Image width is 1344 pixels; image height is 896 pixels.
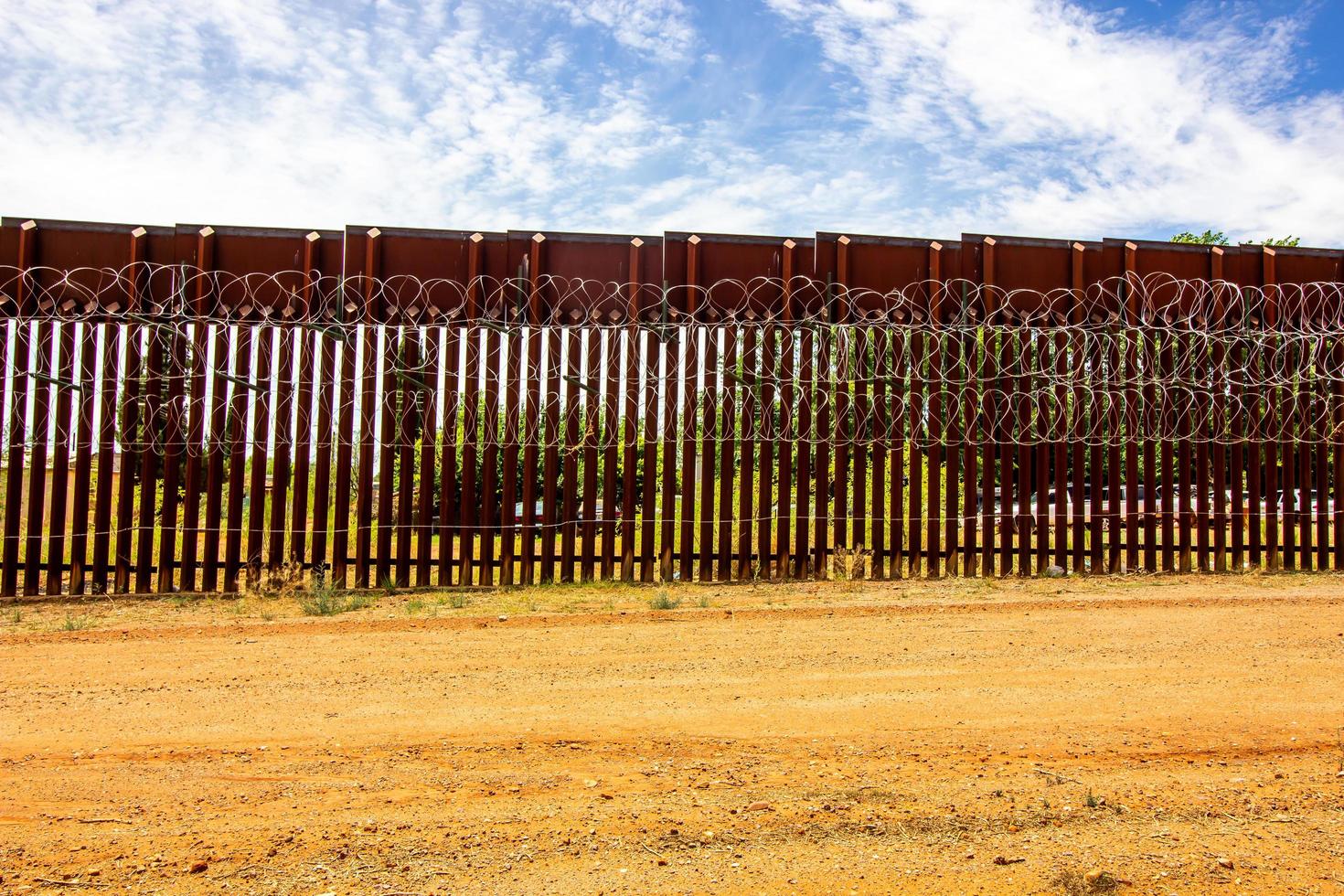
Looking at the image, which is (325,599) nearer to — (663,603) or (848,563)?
(663,603)

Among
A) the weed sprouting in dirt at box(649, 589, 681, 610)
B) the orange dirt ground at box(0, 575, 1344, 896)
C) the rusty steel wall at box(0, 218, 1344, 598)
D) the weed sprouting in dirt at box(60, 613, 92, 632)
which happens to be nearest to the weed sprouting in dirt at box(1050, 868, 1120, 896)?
the orange dirt ground at box(0, 575, 1344, 896)

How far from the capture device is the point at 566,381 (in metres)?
8.49

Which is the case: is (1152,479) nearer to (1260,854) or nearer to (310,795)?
(1260,854)

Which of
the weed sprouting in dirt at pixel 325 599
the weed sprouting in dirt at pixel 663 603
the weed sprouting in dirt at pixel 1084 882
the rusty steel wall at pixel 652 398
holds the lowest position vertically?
the weed sprouting in dirt at pixel 1084 882

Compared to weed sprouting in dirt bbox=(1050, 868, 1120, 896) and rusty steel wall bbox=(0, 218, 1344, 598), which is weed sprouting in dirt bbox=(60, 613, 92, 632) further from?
weed sprouting in dirt bbox=(1050, 868, 1120, 896)

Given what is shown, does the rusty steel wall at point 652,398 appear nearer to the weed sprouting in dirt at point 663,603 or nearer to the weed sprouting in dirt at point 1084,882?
the weed sprouting in dirt at point 663,603

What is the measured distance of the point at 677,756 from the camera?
12.6 ft

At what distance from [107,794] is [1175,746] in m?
4.29

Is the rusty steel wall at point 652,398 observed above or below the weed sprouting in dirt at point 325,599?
above

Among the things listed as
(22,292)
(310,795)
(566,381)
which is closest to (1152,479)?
(566,381)

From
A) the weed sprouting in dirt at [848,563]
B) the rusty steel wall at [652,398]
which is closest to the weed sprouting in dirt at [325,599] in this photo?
the rusty steel wall at [652,398]

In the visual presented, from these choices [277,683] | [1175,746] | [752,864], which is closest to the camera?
[752,864]

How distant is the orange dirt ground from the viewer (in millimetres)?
2928

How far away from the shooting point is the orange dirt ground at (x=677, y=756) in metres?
2.93
